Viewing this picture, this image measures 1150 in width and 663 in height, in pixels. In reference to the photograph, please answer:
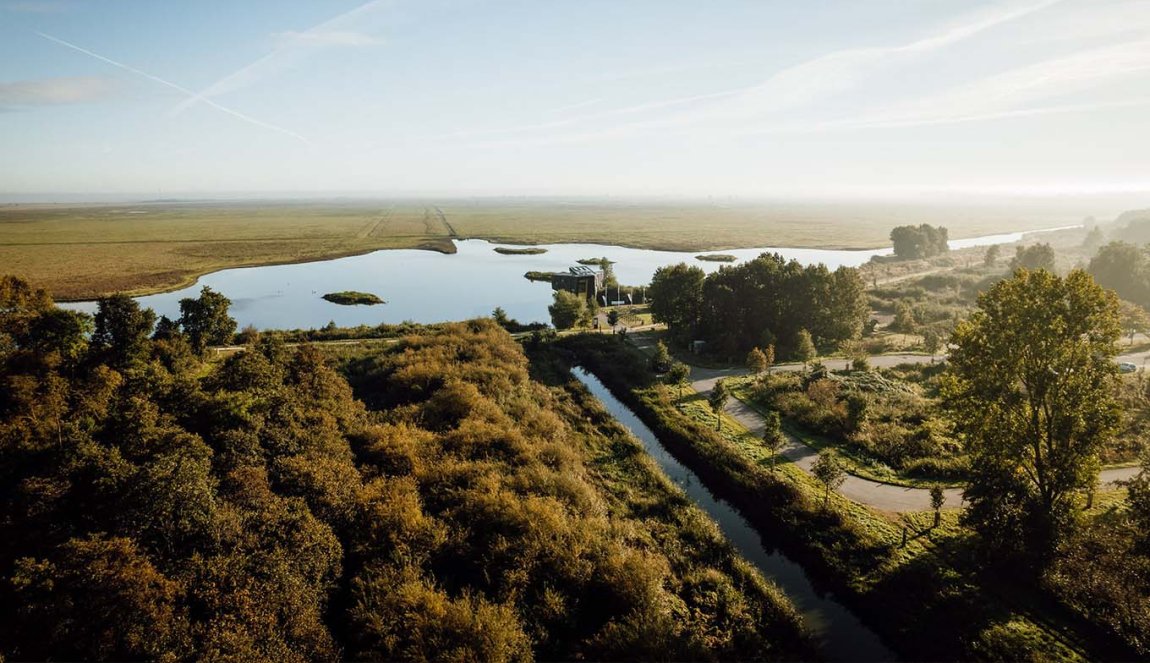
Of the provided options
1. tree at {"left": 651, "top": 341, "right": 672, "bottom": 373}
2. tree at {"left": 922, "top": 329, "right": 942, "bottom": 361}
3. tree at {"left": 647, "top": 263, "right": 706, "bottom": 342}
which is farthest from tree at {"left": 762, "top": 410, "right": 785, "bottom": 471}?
tree at {"left": 922, "top": 329, "right": 942, "bottom": 361}

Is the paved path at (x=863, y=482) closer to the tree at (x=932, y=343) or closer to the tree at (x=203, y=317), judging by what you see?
the tree at (x=932, y=343)

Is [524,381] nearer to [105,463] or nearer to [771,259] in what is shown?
[105,463]

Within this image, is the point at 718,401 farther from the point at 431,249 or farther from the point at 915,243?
the point at 915,243

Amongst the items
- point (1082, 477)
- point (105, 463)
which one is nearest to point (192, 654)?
point (105, 463)

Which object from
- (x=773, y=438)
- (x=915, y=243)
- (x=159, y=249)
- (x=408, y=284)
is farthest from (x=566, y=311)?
(x=159, y=249)

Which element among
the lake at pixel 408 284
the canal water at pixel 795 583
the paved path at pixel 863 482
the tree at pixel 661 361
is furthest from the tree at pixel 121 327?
the paved path at pixel 863 482

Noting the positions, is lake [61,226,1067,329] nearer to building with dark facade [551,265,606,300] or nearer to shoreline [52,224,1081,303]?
shoreline [52,224,1081,303]
